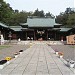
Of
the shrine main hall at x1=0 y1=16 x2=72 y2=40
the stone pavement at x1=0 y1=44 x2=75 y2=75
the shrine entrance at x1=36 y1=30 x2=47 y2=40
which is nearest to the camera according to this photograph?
the stone pavement at x1=0 y1=44 x2=75 y2=75

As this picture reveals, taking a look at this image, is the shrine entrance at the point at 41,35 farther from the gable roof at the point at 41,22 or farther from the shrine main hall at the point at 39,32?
the gable roof at the point at 41,22

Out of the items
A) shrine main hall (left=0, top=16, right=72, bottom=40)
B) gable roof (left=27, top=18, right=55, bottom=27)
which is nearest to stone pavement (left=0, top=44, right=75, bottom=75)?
shrine main hall (left=0, top=16, right=72, bottom=40)

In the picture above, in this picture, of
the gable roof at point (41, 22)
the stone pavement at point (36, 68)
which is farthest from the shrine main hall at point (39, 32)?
the stone pavement at point (36, 68)

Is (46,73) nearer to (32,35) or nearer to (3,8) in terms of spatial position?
(32,35)

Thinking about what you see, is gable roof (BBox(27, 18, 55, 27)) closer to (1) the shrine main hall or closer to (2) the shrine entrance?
(1) the shrine main hall

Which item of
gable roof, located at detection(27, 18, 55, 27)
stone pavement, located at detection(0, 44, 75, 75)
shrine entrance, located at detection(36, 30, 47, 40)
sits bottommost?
stone pavement, located at detection(0, 44, 75, 75)

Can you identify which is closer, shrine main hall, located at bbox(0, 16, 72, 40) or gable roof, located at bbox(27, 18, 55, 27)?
shrine main hall, located at bbox(0, 16, 72, 40)

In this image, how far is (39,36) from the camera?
61344 mm

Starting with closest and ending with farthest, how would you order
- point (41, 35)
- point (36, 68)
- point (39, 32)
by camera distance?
point (36, 68)
point (39, 32)
point (41, 35)

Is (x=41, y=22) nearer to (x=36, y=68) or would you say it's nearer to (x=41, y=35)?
(x=41, y=35)

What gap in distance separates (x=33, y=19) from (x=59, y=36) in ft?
30.4

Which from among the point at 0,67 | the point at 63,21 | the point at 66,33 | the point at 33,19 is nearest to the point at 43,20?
the point at 33,19

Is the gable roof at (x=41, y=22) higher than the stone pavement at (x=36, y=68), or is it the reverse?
the gable roof at (x=41, y=22)

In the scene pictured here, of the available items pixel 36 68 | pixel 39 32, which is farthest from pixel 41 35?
pixel 36 68
